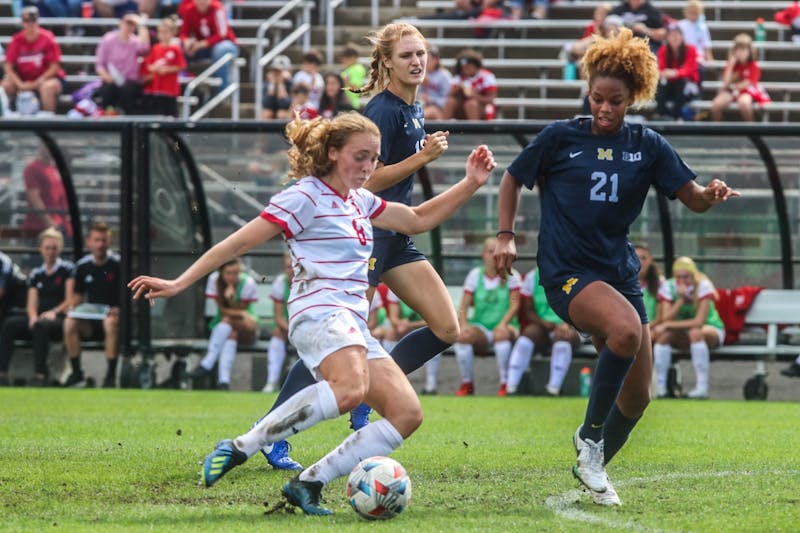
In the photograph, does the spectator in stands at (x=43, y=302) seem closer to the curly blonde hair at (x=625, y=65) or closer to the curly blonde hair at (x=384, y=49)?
the curly blonde hair at (x=384, y=49)

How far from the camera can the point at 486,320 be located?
1581cm

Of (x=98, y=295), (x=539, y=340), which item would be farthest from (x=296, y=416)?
(x=98, y=295)

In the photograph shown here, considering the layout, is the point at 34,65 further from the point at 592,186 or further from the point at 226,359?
the point at 592,186

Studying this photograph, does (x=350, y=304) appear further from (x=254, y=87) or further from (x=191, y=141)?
(x=254, y=87)

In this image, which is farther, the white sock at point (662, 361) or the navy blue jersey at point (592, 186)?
the white sock at point (662, 361)

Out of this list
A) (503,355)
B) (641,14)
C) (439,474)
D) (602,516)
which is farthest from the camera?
(641,14)

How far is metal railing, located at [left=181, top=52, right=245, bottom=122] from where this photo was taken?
2036 centimetres

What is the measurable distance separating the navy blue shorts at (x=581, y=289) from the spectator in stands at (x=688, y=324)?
8.41 meters

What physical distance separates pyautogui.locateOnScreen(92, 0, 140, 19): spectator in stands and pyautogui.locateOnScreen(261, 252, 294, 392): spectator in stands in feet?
30.0

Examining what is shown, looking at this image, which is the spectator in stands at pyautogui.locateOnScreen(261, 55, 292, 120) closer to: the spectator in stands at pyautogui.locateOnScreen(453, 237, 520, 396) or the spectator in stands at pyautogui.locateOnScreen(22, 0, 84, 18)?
the spectator in stands at pyautogui.locateOnScreen(453, 237, 520, 396)

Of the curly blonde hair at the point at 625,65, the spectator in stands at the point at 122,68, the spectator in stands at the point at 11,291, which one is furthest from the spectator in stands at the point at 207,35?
the curly blonde hair at the point at 625,65

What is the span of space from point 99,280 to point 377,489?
1054 centimetres

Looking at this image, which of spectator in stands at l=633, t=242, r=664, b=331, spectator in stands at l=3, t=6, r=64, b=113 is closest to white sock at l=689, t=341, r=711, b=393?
spectator in stands at l=633, t=242, r=664, b=331

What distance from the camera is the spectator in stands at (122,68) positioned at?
20.0 metres
